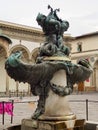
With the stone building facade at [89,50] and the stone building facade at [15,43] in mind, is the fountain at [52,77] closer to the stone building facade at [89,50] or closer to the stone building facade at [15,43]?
the stone building facade at [15,43]

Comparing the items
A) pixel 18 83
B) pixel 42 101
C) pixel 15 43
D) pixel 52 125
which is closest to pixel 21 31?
pixel 15 43

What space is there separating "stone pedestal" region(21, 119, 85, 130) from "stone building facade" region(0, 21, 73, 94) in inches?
1136

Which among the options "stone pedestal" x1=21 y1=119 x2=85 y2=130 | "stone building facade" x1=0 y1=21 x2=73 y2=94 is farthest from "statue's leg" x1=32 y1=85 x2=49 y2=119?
"stone building facade" x1=0 y1=21 x2=73 y2=94

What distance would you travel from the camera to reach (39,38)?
40031mm

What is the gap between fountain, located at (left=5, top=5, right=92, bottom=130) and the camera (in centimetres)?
583

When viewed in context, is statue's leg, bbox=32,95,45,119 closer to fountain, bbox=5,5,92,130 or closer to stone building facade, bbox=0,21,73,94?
fountain, bbox=5,5,92,130

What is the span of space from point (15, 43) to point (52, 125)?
106 ft

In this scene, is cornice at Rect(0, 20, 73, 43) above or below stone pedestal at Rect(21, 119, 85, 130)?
above

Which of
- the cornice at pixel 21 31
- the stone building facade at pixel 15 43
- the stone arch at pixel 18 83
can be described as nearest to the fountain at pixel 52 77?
the stone building facade at pixel 15 43

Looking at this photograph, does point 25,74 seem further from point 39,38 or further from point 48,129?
point 39,38

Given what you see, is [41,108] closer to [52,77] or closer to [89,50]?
[52,77]

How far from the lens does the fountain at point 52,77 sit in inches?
230

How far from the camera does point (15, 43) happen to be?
37688 mm

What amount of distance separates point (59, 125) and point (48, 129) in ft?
0.63
